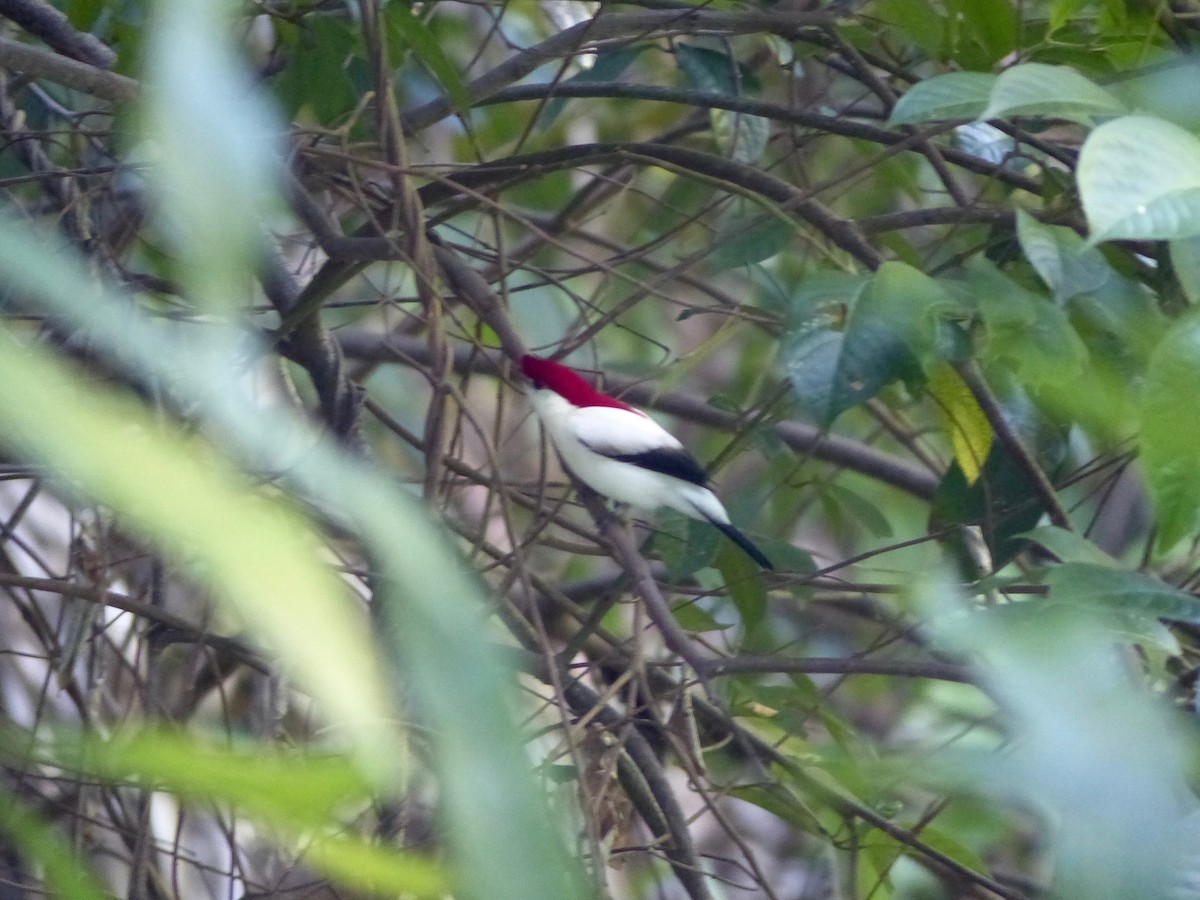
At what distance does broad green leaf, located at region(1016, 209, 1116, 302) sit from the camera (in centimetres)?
155

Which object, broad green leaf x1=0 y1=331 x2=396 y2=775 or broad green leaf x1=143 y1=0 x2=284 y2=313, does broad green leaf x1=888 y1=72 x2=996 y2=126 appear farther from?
broad green leaf x1=0 y1=331 x2=396 y2=775

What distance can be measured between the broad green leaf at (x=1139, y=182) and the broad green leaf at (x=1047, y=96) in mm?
110

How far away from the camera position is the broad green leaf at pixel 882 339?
5.33 ft

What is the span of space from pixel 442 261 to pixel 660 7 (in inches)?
25.1

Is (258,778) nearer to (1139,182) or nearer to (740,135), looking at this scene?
(1139,182)

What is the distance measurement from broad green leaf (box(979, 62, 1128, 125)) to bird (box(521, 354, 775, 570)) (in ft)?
5.25

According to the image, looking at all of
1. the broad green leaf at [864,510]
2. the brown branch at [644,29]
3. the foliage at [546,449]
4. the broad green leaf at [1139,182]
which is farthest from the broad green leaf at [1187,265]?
the broad green leaf at [864,510]

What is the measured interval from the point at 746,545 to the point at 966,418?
0.65 meters

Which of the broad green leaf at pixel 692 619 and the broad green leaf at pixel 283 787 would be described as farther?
the broad green leaf at pixel 692 619

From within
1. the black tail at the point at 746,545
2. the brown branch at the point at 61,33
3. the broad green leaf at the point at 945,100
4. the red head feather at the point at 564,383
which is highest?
the brown branch at the point at 61,33

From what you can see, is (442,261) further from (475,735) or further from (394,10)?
(475,735)

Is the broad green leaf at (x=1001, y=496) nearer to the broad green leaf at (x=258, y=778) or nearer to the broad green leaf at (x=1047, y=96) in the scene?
the broad green leaf at (x=1047, y=96)

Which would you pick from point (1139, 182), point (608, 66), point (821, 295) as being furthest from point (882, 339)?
point (608, 66)

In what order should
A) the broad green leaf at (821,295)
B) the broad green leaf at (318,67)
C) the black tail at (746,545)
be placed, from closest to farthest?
the broad green leaf at (821,295)
the broad green leaf at (318,67)
the black tail at (746,545)
